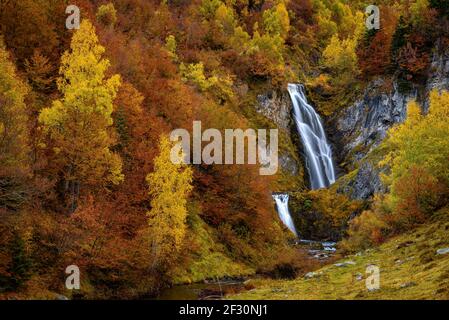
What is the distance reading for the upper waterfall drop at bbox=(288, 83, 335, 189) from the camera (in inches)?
3000

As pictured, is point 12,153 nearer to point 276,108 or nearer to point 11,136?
point 11,136

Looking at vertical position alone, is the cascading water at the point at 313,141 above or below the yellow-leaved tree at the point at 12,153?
above

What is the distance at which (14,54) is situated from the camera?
40.5 m

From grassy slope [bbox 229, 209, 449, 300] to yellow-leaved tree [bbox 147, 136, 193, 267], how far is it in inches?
396

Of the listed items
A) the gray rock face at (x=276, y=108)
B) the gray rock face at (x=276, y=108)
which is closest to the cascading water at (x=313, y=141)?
the gray rock face at (x=276, y=108)

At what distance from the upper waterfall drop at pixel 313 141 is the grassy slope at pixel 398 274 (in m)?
43.5

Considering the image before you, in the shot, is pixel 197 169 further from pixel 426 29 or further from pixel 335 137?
pixel 426 29

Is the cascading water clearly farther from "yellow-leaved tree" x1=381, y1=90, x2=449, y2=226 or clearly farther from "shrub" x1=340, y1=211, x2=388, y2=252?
"yellow-leaved tree" x1=381, y1=90, x2=449, y2=226

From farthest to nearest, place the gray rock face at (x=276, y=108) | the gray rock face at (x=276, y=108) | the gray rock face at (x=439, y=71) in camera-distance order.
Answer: the gray rock face at (x=276, y=108)
the gray rock face at (x=276, y=108)
the gray rock face at (x=439, y=71)

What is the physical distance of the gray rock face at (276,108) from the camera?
272ft

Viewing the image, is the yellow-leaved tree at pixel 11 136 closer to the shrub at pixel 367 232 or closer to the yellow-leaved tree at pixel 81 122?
the yellow-leaved tree at pixel 81 122

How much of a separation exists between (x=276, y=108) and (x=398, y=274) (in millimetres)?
62828

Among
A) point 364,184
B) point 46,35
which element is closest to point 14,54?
point 46,35
